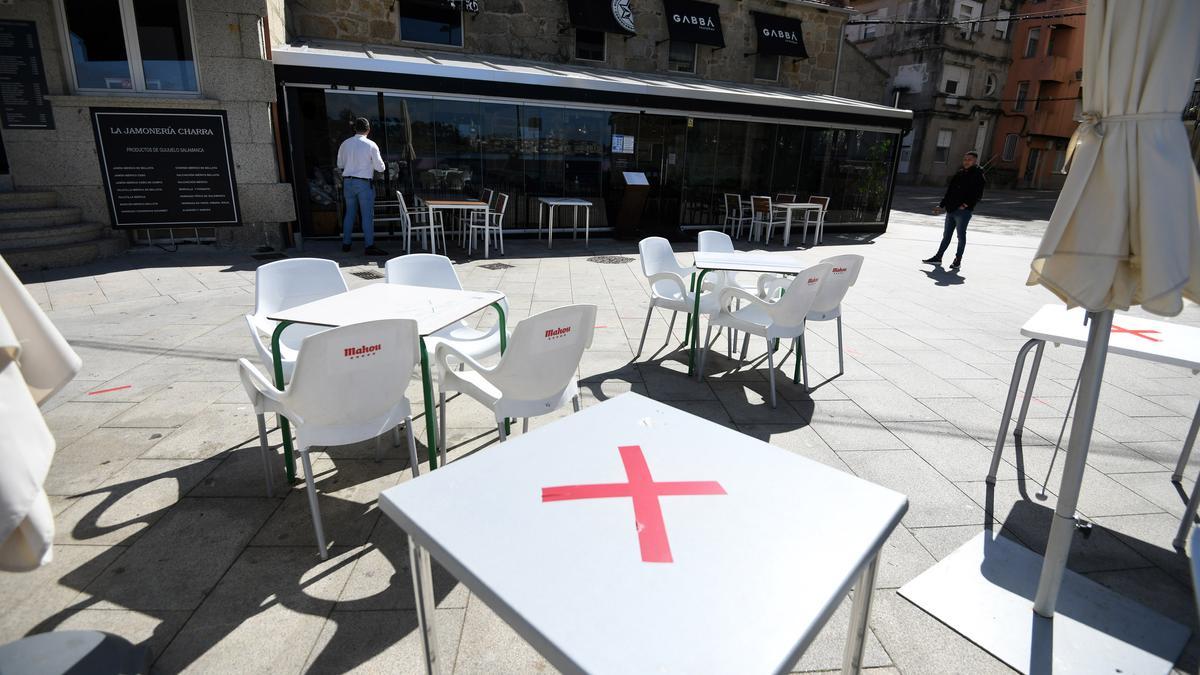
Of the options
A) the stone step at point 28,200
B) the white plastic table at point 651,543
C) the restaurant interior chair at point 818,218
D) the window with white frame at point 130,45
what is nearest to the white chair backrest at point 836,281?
the white plastic table at point 651,543

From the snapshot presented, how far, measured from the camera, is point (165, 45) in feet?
23.7

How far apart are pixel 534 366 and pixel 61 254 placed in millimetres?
7231

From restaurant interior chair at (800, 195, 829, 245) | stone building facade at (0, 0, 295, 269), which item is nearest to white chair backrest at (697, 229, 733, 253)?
restaurant interior chair at (800, 195, 829, 245)

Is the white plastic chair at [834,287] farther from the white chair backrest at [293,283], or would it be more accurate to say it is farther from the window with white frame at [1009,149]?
the window with white frame at [1009,149]

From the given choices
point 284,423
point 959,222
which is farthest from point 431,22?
point 284,423

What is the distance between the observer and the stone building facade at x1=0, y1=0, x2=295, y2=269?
21.8 ft

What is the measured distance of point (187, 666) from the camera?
1697mm

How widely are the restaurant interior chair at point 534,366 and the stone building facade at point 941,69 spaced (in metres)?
28.9

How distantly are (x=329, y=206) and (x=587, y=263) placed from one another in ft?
14.3

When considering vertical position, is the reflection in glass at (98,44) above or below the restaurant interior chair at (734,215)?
above

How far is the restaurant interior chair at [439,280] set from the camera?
10.7 feet

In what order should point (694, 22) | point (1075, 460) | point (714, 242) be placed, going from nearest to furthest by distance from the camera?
point (1075, 460) < point (714, 242) < point (694, 22)

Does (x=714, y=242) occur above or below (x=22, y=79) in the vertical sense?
below

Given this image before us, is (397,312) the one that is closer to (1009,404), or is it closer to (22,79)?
(1009,404)
